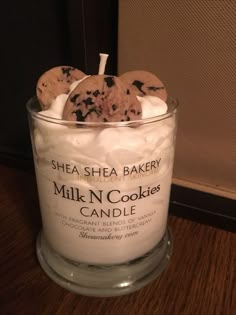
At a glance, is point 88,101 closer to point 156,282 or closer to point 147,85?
point 147,85

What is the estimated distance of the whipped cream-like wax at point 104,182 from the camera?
11.7 inches

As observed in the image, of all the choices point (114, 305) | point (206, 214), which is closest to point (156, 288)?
point (114, 305)

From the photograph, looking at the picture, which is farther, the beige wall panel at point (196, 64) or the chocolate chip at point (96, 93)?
the beige wall panel at point (196, 64)

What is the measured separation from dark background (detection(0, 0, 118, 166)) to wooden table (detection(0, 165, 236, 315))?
0.74ft

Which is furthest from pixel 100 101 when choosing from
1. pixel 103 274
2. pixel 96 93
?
pixel 103 274

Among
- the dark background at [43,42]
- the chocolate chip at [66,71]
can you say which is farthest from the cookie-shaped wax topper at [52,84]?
the dark background at [43,42]

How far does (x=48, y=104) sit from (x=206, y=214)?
282mm

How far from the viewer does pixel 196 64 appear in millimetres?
448

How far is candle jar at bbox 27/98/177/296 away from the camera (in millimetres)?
299

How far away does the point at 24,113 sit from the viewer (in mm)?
606

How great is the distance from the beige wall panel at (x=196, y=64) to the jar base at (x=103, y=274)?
6.8 inches

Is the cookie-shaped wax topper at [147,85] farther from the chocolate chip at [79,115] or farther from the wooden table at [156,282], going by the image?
the wooden table at [156,282]

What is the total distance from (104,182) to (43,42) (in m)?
0.32

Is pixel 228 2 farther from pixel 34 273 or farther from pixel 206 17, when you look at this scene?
pixel 34 273
